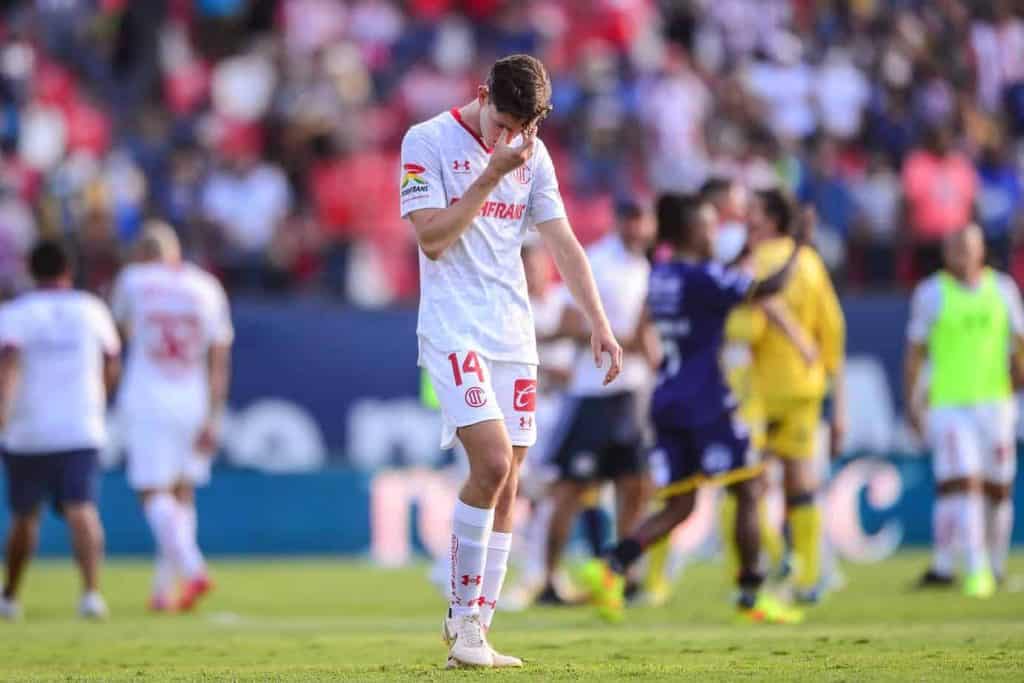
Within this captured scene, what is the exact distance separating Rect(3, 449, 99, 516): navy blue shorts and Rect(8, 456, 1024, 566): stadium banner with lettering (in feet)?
18.9

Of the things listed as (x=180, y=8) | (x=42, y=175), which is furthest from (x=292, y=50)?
(x=42, y=175)

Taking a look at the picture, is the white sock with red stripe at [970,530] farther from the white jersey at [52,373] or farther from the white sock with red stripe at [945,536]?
the white jersey at [52,373]

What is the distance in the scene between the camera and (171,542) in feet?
43.8

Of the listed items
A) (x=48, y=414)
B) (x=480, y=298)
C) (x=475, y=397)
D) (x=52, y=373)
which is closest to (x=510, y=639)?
(x=475, y=397)

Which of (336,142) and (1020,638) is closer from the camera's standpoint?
(1020,638)

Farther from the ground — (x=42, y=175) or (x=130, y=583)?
(x=42, y=175)

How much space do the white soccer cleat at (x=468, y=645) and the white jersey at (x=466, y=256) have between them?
1.11 m

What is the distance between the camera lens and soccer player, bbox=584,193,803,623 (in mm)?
10984

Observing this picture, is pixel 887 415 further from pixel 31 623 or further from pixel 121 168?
pixel 31 623

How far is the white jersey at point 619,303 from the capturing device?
1341cm

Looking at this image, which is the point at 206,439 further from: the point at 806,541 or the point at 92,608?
the point at 806,541

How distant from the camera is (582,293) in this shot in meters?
8.23

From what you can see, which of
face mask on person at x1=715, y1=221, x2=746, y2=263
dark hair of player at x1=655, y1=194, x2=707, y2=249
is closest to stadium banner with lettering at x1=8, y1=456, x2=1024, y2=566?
face mask on person at x1=715, y1=221, x2=746, y2=263

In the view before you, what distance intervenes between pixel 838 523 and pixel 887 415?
4.63ft
